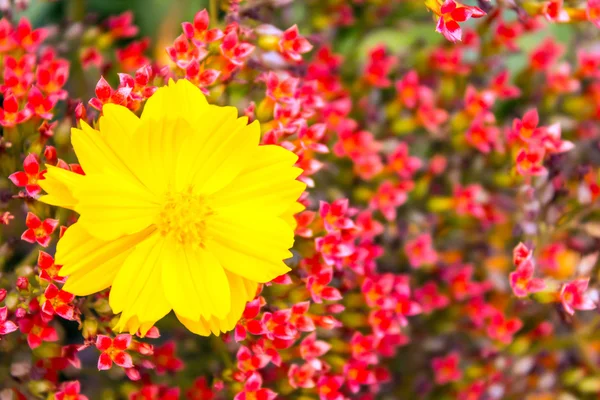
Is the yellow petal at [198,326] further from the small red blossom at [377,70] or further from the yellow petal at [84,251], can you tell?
the small red blossom at [377,70]

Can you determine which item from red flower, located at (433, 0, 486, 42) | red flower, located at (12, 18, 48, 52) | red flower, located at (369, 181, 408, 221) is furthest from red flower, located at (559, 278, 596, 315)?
red flower, located at (12, 18, 48, 52)

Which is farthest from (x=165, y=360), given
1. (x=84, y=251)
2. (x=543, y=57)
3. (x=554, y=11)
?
(x=543, y=57)

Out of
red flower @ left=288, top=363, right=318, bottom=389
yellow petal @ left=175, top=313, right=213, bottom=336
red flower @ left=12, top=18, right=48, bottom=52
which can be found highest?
red flower @ left=12, top=18, right=48, bottom=52

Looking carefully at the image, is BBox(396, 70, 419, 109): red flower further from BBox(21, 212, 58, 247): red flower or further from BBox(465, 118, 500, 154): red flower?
BBox(21, 212, 58, 247): red flower

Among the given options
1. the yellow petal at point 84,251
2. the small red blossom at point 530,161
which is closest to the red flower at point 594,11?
the small red blossom at point 530,161

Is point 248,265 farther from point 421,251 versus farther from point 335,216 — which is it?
point 421,251

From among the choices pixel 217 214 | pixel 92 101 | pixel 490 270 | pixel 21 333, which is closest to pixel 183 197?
pixel 217 214

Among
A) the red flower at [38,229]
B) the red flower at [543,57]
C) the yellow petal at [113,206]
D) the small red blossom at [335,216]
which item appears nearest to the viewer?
the yellow petal at [113,206]
